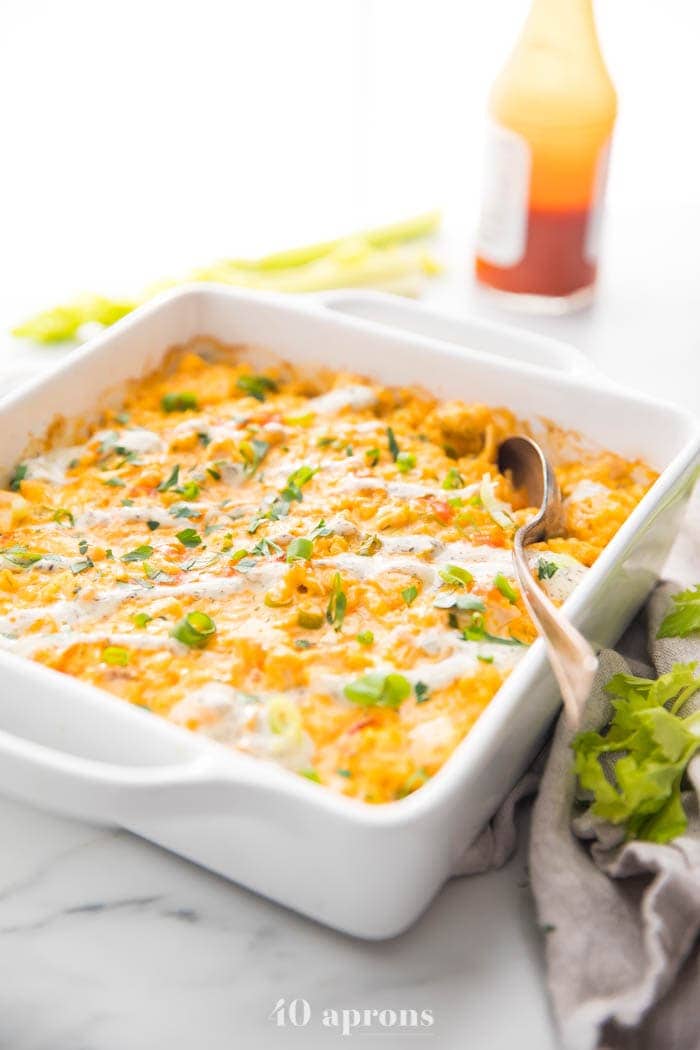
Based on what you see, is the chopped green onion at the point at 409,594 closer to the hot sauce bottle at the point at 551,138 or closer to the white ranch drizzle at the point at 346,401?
the white ranch drizzle at the point at 346,401

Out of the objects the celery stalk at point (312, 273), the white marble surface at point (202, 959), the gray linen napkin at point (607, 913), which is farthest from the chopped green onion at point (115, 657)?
the celery stalk at point (312, 273)

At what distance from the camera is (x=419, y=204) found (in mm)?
3441

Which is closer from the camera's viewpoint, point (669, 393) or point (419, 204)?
point (669, 393)

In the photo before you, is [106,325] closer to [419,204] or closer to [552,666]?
[419,204]

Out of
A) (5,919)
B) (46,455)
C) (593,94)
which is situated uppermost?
(593,94)

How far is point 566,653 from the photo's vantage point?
4.72 ft

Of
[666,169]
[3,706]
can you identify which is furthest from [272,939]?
[666,169]

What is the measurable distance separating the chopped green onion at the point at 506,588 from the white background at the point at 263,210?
345mm

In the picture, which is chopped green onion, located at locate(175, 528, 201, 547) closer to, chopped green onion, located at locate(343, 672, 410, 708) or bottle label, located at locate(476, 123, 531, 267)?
chopped green onion, located at locate(343, 672, 410, 708)

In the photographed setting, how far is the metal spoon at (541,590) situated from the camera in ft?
4.62

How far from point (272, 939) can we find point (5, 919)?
31cm

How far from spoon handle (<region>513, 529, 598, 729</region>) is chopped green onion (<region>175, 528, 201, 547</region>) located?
0.52 metres

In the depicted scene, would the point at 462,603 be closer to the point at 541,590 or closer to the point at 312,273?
the point at 541,590

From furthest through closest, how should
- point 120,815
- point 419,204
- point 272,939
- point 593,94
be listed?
point 419,204 → point 593,94 → point 272,939 → point 120,815
